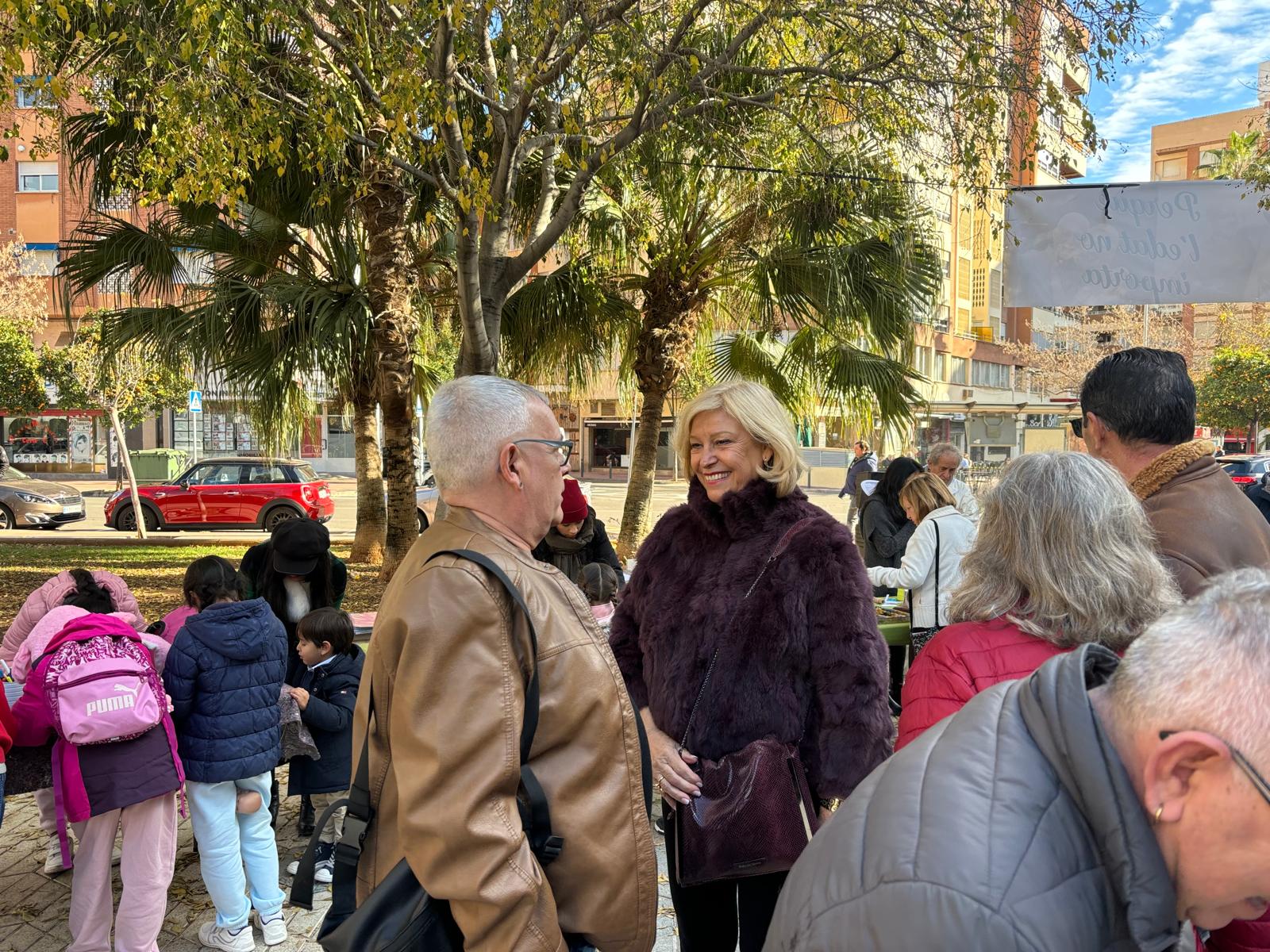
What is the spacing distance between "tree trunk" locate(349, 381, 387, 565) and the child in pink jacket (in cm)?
901

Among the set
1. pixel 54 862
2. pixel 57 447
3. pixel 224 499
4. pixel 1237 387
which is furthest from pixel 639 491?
pixel 57 447

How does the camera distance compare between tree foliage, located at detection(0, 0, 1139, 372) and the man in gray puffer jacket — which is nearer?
the man in gray puffer jacket

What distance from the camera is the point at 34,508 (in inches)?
774

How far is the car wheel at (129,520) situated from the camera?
19.4m

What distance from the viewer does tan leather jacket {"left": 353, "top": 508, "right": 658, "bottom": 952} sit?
1.60 metres

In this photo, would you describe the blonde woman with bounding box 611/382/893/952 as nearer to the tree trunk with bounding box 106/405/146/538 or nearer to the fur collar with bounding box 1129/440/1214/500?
the fur collar with bounding box 1129/440/1214/500

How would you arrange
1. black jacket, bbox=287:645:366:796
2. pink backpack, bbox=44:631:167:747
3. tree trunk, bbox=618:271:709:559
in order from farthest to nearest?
tree trunk, bbox=618:271:709:559 → black jacket, bbox=287:645:366:796 → pink backpack, bbox=44:631:167:747

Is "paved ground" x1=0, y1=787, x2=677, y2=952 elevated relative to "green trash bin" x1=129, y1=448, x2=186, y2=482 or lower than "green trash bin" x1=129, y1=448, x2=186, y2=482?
lower

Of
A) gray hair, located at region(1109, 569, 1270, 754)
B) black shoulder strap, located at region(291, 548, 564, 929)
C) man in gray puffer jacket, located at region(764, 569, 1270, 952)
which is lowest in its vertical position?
black shoulder strap, located at region(291, 548, 564, 929)

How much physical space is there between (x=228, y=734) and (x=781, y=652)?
219 cm

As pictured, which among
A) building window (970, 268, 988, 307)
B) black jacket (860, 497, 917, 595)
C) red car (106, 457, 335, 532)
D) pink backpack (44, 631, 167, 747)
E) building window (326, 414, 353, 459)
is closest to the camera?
pink backpack (44, 631, 167, 747)

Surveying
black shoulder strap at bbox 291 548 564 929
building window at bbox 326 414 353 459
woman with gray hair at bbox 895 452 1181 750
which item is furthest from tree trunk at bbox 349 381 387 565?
building window at bbox 326 414 353 459

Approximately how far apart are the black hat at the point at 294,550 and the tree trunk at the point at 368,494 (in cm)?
766

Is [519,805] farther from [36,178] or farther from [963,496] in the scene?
[36,178]
